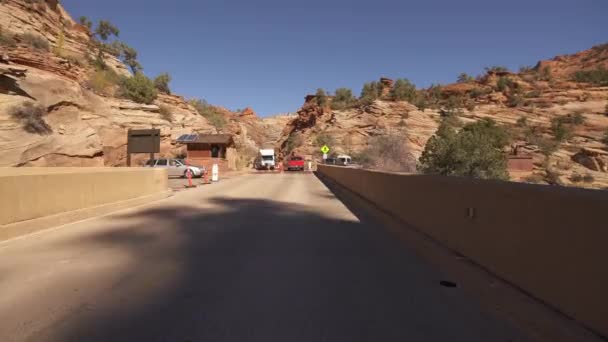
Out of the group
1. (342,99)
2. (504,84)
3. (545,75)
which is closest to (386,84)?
(342,99)

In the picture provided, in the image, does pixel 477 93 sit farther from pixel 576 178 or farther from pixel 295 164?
pixel 295 164

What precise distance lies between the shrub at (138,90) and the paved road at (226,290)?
40704mm

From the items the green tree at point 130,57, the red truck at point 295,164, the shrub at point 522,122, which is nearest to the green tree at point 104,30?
the green tree at point 130,57

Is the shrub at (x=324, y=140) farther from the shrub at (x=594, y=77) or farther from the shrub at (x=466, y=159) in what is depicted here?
the shrub at (x=594, y=77)

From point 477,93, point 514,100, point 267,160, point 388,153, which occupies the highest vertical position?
point 477,93

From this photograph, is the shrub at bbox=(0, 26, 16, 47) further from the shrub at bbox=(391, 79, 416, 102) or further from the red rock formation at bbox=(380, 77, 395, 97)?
the red rock formation at bbox=(380, 77, 395, 97)

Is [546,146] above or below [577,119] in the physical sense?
below

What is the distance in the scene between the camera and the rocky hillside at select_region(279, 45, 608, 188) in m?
51.4

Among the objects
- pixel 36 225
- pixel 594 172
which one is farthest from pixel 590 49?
pixel 36 225

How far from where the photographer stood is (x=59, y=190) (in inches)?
324

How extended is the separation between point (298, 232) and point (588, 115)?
75.5 m

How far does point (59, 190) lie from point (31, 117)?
17.5 metres

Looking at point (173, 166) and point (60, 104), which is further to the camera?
point (173, 166)

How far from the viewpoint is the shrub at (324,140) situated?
66.8 metres
